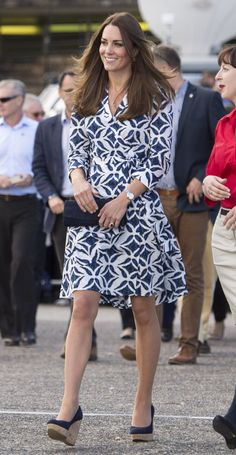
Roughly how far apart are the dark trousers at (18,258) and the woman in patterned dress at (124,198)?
182 inches

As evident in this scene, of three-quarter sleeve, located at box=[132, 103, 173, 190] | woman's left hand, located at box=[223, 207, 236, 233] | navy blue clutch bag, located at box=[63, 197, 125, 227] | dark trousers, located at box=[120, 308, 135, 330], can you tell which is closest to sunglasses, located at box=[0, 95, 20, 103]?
dark trousers, located at box=[120, 308, 135, 330]

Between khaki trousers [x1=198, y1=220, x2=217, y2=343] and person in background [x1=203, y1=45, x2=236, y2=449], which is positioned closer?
person in background [x1=203, y1=45, x2=236, y2=449]

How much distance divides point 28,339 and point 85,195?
509 cm

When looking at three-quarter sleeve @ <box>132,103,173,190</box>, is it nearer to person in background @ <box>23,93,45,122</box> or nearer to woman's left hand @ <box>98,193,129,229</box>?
woman's left hand @ <box>98,193,129,229</box>

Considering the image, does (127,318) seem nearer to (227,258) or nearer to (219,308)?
(219,308)

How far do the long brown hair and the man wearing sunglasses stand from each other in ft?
14.7

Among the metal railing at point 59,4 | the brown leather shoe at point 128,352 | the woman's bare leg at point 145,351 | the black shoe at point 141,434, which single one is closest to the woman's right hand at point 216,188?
the woman's bare leg at point 145,351

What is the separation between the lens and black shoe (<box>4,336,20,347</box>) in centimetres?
1170

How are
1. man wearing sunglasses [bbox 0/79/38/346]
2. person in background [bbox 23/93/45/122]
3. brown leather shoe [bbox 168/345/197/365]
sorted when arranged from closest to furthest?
brown leather shoe [bbox 168/345/197/365]
man wearing sunglasses [bbox 0/79/38/346]
person in background [bbox 23/93/45/122]

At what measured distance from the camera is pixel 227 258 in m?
6.51

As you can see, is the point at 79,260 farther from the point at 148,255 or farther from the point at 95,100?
the point at 95,100

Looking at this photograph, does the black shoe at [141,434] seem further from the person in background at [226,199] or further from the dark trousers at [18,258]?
the dark trousers at [18,258]

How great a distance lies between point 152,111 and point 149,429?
1481 millimetres

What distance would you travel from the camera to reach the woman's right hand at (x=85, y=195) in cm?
665
